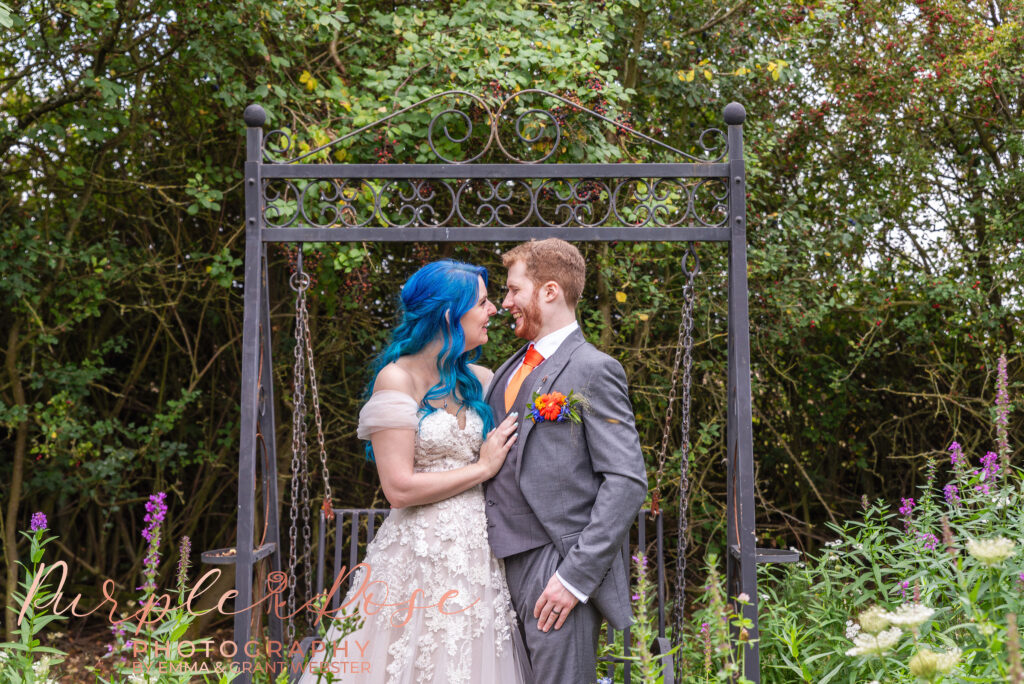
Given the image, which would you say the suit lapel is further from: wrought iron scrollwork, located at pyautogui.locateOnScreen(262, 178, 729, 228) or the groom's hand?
wrought iron scrollwork, located at pyautogui.locateOnScreen(262, 178, 729, 228)

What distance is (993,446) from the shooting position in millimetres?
5227

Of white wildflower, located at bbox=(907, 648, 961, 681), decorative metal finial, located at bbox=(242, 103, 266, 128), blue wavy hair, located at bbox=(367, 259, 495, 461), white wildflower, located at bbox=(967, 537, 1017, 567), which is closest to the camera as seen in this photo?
white wildflower, located at bbox=(907, 648, 961, 681)

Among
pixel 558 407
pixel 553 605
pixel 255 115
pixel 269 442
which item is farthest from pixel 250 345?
pixel 553 605

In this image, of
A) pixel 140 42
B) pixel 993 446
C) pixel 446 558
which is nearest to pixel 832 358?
pixel 993 446

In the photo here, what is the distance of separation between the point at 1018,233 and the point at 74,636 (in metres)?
6.40

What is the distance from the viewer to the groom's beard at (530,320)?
9.09 feet

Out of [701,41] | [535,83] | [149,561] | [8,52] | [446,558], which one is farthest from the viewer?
[701,41]

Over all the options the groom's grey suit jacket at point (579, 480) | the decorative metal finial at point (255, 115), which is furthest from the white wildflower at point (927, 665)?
the decorative metal finial at point (255, 115)

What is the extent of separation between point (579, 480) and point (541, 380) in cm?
34

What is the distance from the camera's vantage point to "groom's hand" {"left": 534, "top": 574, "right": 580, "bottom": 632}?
8.17ft

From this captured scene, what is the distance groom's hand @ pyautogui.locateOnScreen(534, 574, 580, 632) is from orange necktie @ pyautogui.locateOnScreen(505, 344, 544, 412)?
62 centimetres

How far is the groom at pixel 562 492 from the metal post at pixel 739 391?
732 millimetres

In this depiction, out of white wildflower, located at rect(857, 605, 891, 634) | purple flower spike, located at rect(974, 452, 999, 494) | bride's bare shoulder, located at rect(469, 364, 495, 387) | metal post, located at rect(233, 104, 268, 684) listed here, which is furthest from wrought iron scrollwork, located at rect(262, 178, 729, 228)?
white wildflower, located at rect(857, 605, 891, 634)

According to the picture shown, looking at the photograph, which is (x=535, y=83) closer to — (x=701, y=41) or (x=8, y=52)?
(x=701, y=41)
